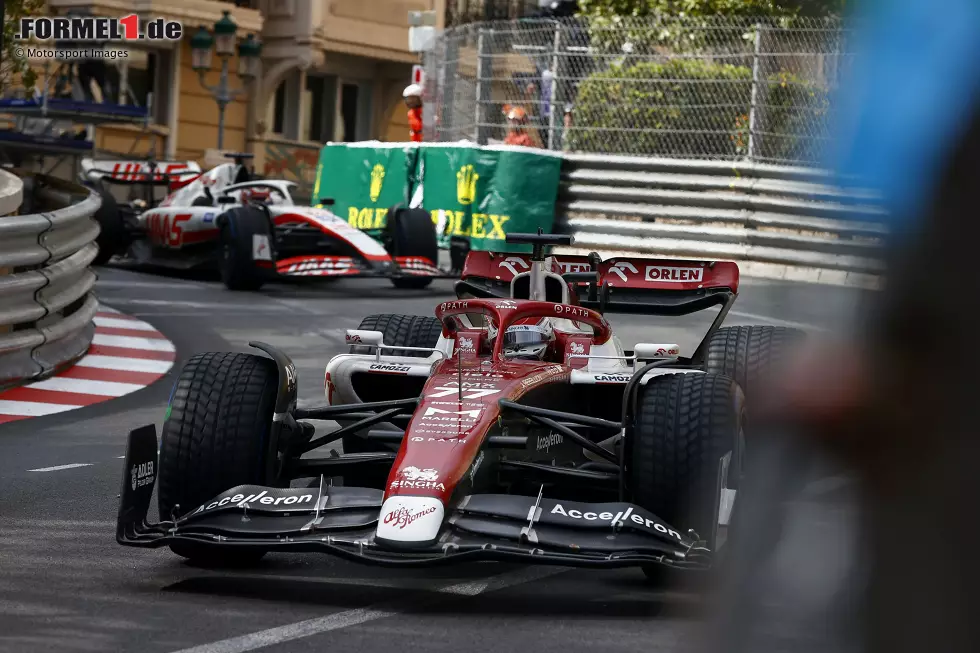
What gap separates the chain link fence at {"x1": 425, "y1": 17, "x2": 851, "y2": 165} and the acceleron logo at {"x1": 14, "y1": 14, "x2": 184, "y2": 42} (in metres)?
6.72

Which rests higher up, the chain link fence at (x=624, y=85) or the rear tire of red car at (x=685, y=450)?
the chain link fence at (x=624, y=85)

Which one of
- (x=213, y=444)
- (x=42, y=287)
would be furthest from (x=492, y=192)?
(x=213, y=444)

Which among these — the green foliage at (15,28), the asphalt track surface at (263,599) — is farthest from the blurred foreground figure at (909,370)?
the green foliage at (15,28)

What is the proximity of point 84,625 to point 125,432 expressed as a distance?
3884 millimetres

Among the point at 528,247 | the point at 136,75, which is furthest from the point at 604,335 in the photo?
the point at 136,75

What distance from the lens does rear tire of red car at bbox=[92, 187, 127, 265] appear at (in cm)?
1661

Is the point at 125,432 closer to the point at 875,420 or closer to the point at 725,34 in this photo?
the point at 875,420

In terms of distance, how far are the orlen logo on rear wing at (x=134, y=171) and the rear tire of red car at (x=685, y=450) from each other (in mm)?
13250

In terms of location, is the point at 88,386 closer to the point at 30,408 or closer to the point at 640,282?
the point at 30,408

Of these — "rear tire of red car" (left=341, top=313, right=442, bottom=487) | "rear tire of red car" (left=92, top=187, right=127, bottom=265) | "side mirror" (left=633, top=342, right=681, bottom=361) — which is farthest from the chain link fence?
"side mirror" (left=633, top=342, right=681, bottom=361)

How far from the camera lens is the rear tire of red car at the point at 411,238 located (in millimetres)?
15656

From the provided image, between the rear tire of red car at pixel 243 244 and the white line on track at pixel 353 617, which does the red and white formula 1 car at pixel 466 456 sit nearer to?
the white line on track at pixel 353 617

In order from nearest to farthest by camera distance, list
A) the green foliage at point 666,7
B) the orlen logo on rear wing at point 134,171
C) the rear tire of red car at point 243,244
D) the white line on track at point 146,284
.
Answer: the rear tire of red car at point 243,244
the white line on track at point 146,284
the orlen logo on rear wing at point 134,171
the green foliage at point 666,7

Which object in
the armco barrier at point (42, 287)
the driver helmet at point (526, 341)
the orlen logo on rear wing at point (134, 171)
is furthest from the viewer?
the orlen logo on rear wing at point (134, 171)
